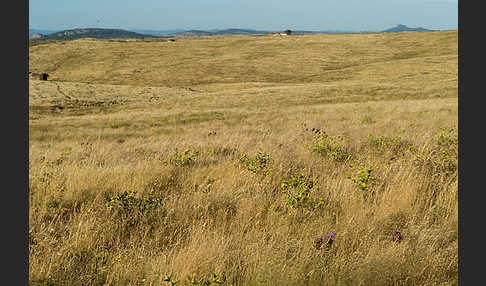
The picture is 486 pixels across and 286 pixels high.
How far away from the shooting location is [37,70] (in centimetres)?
6906

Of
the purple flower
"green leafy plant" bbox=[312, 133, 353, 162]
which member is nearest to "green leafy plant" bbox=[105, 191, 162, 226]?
the purple flower

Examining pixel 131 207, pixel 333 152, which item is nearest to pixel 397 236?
pixel 131 207

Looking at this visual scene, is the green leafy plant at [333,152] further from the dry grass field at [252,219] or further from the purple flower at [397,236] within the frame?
the purple flower at [397,236]

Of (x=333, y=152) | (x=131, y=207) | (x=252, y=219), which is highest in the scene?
(x=333, y=152)

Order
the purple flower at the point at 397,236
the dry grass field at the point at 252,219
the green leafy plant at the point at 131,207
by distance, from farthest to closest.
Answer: the green leafy plant at the point at 131,207, the purple flower at the point at 397,236, the dry grass field at the point at 252,219

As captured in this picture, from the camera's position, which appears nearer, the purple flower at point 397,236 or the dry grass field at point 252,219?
the dry grass field at point 252,219

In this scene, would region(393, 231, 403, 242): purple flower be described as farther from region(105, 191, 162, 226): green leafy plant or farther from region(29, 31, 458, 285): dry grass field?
region(105, 191, 162, 226): green leafy plant

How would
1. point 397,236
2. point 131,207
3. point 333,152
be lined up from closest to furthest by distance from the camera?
point 397,236 < point 131,207 < point 333,152

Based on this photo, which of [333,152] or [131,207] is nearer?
[131,207]

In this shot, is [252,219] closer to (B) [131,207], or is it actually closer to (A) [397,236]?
(B) [131,207]

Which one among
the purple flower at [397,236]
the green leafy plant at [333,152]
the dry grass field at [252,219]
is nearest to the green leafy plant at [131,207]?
the dry grass field at [252,219]

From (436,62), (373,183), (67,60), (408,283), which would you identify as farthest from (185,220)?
(67,60)

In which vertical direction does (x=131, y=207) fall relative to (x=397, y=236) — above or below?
above

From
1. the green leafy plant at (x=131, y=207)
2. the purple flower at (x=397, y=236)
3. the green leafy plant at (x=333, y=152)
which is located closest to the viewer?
the purple flower at (x=397, y=236)
